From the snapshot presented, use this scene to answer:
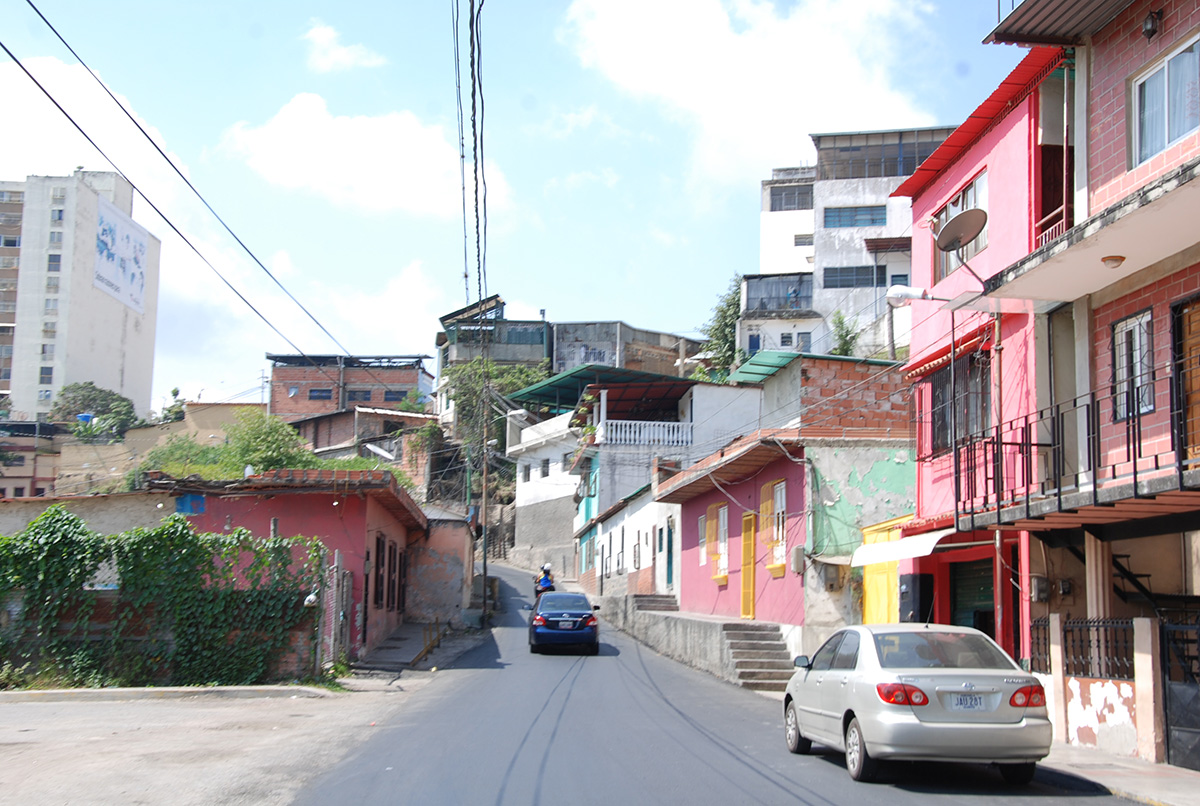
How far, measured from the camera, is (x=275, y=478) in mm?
19203

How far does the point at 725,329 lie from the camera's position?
55219 millimetres

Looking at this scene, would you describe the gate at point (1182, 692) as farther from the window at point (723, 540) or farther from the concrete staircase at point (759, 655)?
the window at point (723, 540)

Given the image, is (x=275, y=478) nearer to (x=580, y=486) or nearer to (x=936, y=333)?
(x=936, y=333)

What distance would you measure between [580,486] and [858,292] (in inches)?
652

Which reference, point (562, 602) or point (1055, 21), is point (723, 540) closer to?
point (562, 602)

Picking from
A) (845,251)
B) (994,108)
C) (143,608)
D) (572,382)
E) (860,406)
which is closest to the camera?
(994,108)

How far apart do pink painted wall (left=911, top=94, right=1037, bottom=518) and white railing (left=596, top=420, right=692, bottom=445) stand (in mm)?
23649

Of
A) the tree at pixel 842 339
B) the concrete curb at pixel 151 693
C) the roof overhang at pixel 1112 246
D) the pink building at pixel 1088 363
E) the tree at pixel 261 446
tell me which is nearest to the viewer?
the roof overhang at pixel 1112 246

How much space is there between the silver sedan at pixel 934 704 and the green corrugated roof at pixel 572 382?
30.8 meters

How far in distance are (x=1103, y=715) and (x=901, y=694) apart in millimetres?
3848

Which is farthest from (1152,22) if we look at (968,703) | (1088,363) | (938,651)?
(968,703)

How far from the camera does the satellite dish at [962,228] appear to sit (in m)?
12.7

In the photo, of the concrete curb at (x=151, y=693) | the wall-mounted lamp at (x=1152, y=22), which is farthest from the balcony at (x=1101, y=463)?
the concrete curb at (x=151, y=693)

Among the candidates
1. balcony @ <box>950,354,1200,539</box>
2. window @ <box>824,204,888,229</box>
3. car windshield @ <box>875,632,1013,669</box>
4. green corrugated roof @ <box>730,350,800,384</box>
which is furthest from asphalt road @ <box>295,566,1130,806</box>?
window @ <box>824,204,888,229</box>
